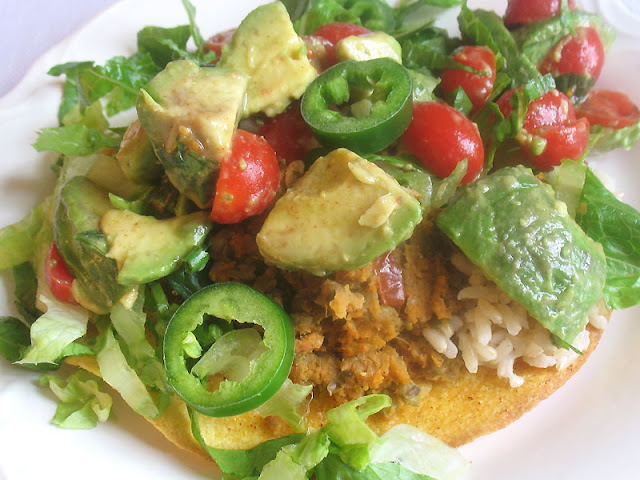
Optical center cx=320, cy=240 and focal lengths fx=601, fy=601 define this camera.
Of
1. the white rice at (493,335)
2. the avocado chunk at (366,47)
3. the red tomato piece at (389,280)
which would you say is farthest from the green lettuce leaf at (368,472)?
the avocado chunk at (366,47)

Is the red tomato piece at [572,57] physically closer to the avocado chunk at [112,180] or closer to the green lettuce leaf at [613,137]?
the green lettuce leaf at [613,137]

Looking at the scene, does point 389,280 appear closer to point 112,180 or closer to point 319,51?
point 319,51

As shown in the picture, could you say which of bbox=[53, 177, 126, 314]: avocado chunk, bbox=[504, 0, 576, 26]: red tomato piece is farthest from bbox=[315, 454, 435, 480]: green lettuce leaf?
bbox=[504, 0, 576, 26]: red tomato piece

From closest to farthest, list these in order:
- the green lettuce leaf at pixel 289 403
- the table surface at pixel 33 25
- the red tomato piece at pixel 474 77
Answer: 1. the green lettuce leaf at pixel 289 403
2. the red tomato piece at pixel 474 77
3. the table surface at pixel 33 25

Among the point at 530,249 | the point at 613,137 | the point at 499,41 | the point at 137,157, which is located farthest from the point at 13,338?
the point at 613,137

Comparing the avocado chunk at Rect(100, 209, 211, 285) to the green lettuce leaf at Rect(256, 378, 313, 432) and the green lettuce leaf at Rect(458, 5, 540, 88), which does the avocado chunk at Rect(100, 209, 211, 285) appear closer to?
the green lettuce leaf at Rect(256, 378, 313, 432)

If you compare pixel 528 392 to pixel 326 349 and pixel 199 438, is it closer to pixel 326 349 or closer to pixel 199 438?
pixel 326 349
